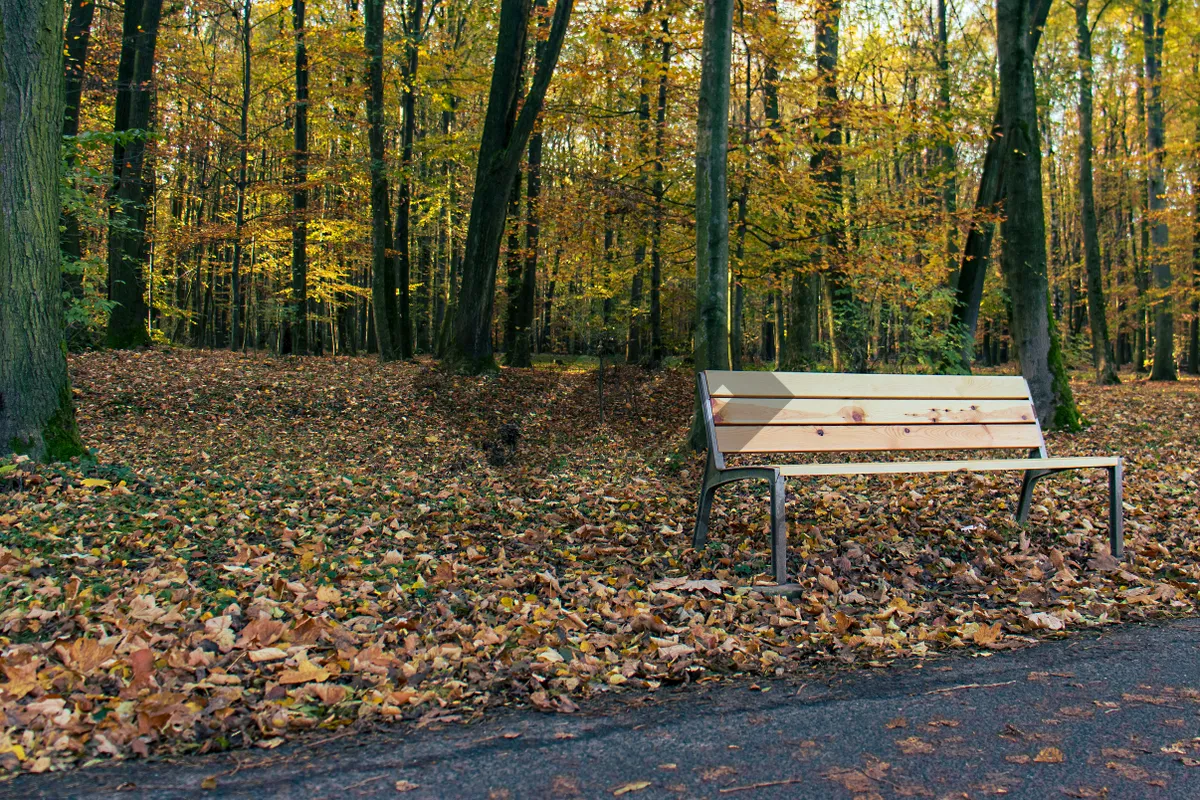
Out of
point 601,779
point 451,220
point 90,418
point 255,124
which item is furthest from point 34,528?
point 451,220

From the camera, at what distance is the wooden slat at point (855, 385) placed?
4203mm

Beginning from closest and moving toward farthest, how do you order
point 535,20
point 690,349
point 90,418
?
point 90,418 → point 535,20 → point 690,349

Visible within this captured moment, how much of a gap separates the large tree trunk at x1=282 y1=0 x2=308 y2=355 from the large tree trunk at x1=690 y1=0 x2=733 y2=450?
31.6ft

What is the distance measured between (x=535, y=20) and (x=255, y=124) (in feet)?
27.5

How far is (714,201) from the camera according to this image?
20.6ft

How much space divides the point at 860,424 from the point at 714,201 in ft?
8.45

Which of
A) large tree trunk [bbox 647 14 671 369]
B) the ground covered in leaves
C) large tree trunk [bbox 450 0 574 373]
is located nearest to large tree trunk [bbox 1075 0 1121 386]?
large tree trunk [bbox 647 14 671 369]

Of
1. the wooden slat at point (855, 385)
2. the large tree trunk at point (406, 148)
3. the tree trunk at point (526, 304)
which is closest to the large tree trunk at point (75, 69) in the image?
the large tree trunk at point (406, 148)

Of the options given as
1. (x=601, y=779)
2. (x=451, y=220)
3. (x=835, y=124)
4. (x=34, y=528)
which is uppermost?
(x=451, y=220)

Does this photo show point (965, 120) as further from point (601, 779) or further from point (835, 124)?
point (601, 779)

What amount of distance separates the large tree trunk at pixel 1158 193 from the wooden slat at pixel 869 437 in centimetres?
1553

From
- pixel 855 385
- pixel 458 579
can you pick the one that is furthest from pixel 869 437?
pixel 458 579

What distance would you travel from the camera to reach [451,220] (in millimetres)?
25469

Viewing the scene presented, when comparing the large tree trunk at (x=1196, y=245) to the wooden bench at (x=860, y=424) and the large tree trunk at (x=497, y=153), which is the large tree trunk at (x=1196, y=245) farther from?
the wooden bench at (x=860, y=424)
